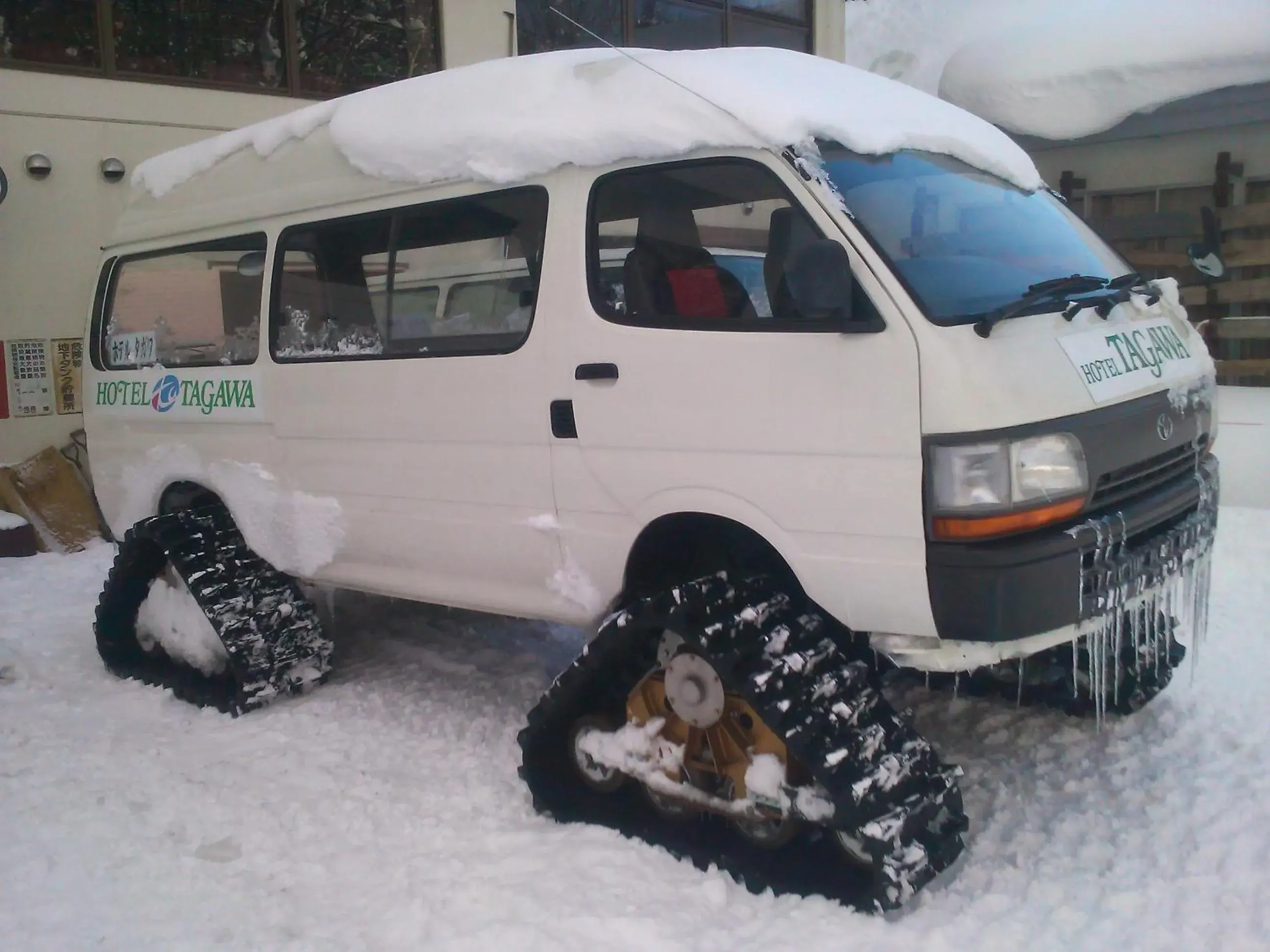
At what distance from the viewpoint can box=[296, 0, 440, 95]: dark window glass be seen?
9617 millimetres

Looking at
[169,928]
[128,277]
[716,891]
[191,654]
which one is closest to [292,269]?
[128,277]

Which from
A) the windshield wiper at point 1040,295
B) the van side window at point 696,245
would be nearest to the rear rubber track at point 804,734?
the van side window at point 696,245

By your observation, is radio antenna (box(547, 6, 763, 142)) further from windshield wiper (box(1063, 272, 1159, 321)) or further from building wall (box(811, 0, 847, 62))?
building wall (box(811, 0, 847, 62))

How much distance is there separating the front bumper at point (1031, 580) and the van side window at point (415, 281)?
1673 millimetres

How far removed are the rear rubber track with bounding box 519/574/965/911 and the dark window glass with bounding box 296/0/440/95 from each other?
7.86 meters

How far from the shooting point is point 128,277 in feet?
17.9

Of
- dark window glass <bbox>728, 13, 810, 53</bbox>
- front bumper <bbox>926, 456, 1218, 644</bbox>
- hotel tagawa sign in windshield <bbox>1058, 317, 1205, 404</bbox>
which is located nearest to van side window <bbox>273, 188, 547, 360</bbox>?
front bumper <bbox>926, 456, 1218, 644</bbox>

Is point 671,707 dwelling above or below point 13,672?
above

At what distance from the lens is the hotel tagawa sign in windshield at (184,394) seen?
475 cm

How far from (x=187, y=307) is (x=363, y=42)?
5.72 m

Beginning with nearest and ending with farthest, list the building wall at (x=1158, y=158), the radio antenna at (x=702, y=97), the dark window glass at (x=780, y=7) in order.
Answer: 1. the radio antenna at (x=702, y=97)
2. the building wall at (x=1158, y=158)
3. the dark window glass at (x=780, y=7)

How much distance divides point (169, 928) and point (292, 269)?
8.62ft

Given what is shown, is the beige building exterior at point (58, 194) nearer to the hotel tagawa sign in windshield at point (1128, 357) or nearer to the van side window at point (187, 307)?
the van side window at point (187, 307)

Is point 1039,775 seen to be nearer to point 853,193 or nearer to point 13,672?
point 853,193
